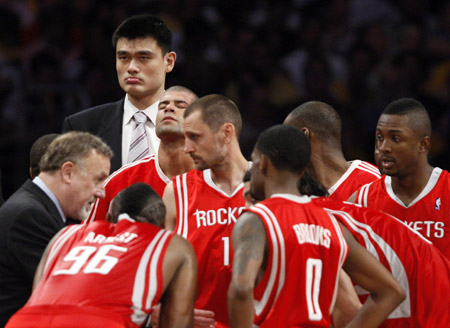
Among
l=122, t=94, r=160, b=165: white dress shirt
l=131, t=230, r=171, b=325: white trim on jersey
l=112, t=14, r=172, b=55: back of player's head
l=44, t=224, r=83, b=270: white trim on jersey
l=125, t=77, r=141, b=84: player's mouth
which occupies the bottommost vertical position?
l=131, t=230, r=171, b=325: white trim on jersey

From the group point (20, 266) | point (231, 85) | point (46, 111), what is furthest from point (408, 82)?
point (20, 266)

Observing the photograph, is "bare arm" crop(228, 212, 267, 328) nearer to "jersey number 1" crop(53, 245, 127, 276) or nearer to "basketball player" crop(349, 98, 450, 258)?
"jersey number 1" crop(53, 245, 127, 276)

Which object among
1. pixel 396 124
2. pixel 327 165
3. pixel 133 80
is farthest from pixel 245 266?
pixel 133 80

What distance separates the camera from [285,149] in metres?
3.47

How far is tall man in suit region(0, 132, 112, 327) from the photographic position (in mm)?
3859

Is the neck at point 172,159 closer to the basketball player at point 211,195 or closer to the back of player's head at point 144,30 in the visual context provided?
the basketball player at point 211,195

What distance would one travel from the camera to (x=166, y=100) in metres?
4.72

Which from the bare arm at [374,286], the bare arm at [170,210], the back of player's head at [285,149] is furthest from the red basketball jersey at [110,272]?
the bare arm at [374,286]

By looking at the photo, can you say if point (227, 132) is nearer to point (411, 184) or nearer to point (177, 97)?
point (177, 97)

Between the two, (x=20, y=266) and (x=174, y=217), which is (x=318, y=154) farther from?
(x=20, y=266)

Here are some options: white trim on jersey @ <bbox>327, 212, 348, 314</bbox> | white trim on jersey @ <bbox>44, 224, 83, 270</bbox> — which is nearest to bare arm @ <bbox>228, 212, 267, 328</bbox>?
white trim on jersey @ <bbox>327, 212, 348, 314</bbox>

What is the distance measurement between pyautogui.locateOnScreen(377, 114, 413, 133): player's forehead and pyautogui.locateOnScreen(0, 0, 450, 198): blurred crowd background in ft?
9.95

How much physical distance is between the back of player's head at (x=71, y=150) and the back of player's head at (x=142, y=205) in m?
0.51

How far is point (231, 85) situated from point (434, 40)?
2085mm
